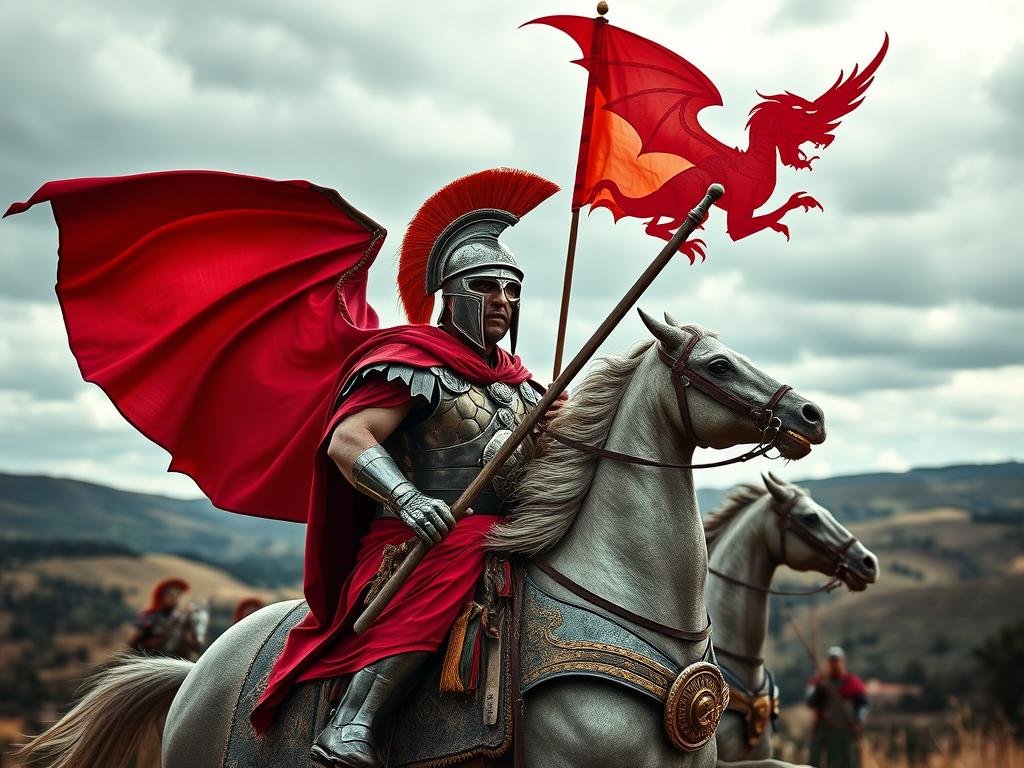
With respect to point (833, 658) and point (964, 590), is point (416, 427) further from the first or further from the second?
point (964, 590)

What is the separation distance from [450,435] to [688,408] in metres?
1.08

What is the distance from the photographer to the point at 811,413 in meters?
4.66

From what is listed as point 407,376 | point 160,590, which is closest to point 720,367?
point 407,376

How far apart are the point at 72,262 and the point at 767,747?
17.3ft

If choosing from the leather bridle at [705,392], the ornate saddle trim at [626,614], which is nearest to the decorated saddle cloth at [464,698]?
the ornate saddle trim at [626,614]

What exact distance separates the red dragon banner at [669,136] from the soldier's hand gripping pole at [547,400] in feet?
1.22

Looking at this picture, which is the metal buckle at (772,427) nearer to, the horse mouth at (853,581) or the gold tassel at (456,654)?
the gold tassel at (456,654)

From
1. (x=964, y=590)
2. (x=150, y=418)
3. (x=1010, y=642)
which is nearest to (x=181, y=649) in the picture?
(x=150, y=418)

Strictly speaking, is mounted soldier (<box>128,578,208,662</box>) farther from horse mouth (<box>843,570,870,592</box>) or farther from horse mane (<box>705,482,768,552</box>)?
horse mouth (<box>843,570,870,592</box>)

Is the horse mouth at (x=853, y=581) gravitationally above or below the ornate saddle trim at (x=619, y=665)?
above

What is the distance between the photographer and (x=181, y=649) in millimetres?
12820

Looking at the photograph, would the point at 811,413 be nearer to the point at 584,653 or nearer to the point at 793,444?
the point at 793,444

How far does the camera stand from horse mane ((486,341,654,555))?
4953mm

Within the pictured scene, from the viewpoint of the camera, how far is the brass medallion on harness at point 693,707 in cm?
454
